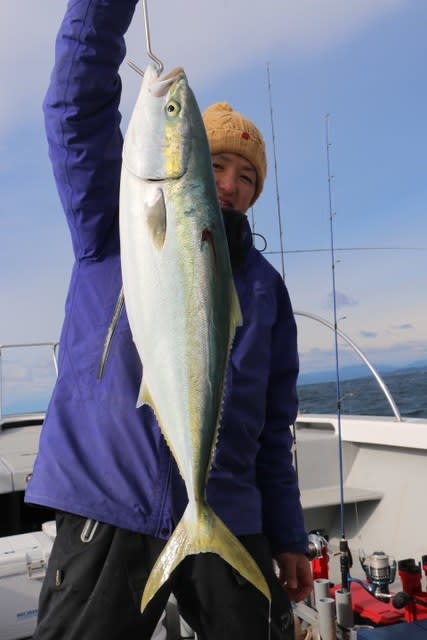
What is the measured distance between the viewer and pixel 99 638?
1.84 m

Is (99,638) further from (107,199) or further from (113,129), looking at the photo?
(113,129)

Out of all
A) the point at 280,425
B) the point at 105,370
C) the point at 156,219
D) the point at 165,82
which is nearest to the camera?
the point at 156,219

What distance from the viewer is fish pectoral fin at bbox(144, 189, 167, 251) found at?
151cm

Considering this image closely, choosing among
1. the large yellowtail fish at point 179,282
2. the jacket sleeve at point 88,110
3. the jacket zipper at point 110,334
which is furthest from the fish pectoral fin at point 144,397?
the jacket sleeve at point 88,110

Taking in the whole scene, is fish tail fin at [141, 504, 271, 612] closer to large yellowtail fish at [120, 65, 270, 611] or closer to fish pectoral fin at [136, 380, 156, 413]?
large yellowtail fish at [120, 65, 270, 611]

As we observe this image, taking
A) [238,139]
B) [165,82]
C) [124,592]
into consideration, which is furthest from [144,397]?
[238,139]

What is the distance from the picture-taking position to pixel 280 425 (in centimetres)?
249

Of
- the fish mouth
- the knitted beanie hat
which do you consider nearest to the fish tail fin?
the fish mouth

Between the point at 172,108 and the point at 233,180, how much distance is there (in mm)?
936

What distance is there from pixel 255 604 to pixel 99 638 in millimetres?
533

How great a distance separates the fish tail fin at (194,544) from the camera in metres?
1.64

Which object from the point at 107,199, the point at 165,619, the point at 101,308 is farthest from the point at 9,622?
the point at 107,199

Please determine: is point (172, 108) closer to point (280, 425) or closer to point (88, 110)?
point (88, 110)

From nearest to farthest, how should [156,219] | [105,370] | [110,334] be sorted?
[156,219], [110,334], [105,370]
